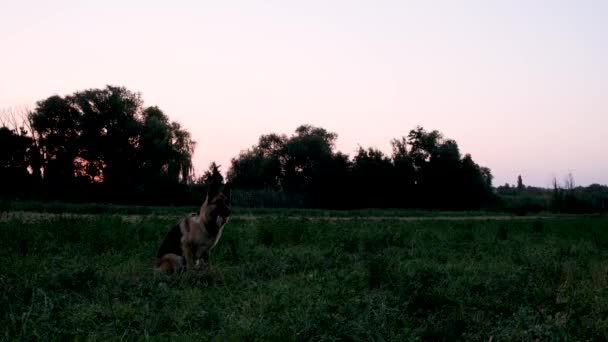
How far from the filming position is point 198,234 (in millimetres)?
9266

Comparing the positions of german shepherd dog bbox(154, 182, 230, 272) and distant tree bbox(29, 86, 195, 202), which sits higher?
distant tree bbox(29, 86, 195, 202)

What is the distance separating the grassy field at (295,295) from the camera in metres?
5.34

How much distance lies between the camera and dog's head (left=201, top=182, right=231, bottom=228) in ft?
30.6

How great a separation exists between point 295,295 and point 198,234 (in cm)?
302

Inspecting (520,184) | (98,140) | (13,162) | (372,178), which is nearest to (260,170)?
(372,178)

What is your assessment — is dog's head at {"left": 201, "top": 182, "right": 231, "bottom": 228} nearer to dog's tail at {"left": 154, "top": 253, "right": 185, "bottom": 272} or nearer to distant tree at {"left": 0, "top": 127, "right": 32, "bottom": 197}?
dog's tail at {"left": 154, "top": 253, "right": 185, "bottom": 272}

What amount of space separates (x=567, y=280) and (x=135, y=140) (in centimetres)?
5404

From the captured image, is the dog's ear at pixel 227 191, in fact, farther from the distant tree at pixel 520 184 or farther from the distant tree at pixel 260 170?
the distant tree at pixel 520 184

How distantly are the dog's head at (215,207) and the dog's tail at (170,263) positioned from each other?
2.59 feet

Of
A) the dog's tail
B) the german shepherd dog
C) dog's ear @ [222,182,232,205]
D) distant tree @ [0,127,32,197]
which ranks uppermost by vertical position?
distant tree @ [0,127,32,197]

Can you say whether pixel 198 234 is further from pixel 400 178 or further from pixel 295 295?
pixel 400 178

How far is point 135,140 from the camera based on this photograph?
57188 millimetres

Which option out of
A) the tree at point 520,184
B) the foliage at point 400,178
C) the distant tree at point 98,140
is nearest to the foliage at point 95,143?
the distant tree at point 98,140

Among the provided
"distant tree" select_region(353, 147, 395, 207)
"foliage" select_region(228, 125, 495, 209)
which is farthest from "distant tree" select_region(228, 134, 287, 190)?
"distant tree" select_region(353, 147, 395, 207)
